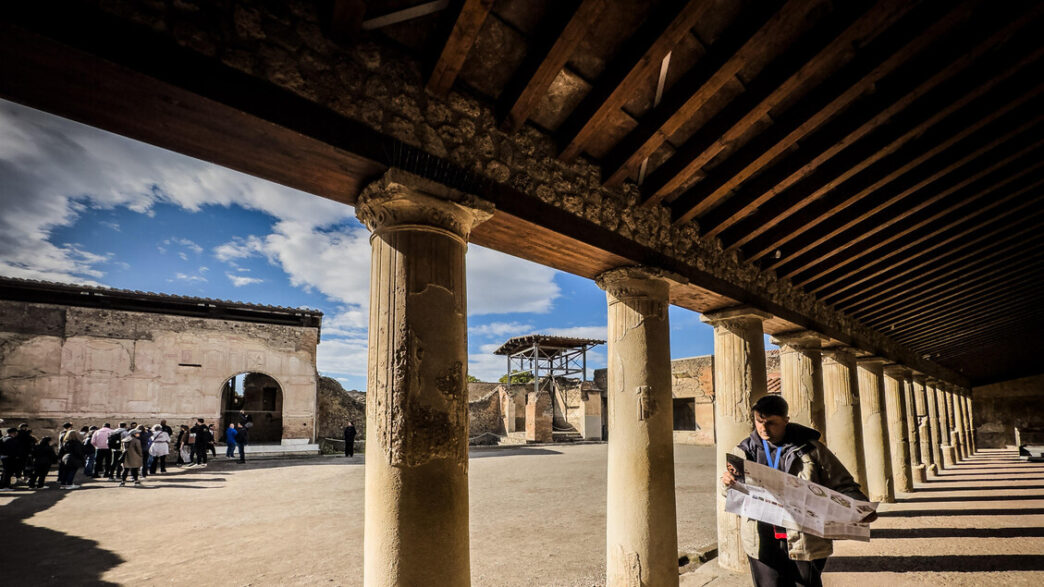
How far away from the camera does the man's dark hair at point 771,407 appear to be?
2844 mm

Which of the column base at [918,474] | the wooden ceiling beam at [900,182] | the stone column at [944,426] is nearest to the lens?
the wooden ceiling beam at [900,182]

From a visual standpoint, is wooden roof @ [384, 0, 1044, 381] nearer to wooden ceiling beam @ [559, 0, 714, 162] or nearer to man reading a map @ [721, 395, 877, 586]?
wooden ceiling beam @ [559, 0, 714, 162]

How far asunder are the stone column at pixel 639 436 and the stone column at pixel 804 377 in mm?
3634

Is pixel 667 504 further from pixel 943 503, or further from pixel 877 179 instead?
pixel 943 503

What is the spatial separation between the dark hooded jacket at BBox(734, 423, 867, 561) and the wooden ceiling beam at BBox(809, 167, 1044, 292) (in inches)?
143

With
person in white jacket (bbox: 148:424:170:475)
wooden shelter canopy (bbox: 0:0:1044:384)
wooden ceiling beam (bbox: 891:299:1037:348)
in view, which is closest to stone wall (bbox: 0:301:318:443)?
person in white jacket (bbox: 148:424:170:475)

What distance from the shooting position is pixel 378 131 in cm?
249

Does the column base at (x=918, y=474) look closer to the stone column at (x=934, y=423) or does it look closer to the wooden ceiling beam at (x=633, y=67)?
the stone column at (x=934, y=423)

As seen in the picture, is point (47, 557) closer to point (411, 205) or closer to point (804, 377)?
point (411, 205)

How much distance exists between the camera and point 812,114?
3.24 meters

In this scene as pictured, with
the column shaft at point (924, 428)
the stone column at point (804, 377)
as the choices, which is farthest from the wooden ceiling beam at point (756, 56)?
the column shaft at point (924, 428)

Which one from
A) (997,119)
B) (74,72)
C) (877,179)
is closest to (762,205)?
(877,179)

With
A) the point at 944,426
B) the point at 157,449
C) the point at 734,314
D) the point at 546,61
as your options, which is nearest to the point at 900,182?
the point at 734,314

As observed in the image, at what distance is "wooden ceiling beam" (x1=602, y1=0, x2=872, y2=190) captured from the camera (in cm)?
256
